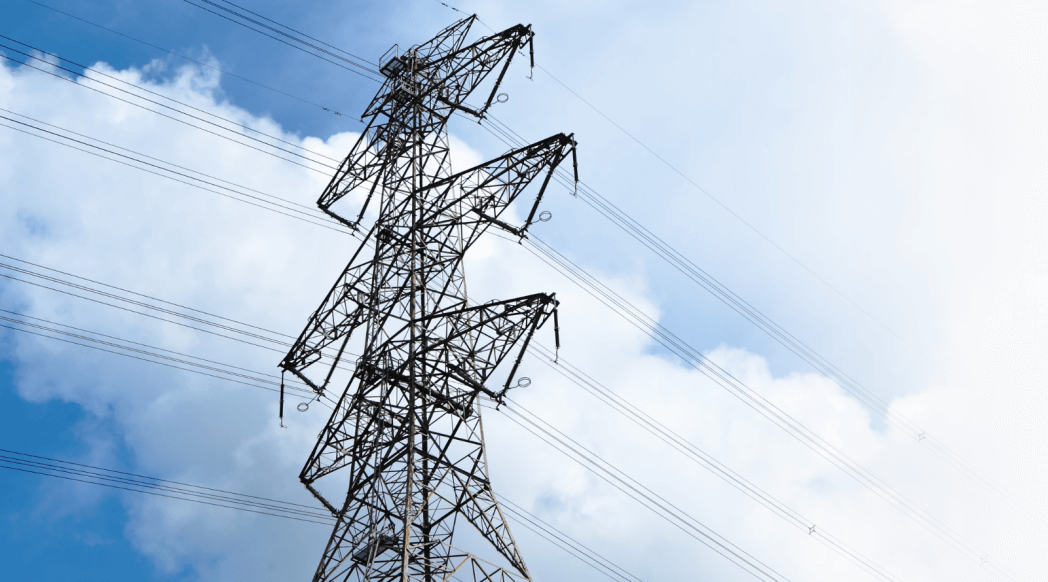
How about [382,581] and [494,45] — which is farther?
[494,45]

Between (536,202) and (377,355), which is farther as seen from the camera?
(536,202)

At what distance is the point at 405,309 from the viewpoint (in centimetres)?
2345

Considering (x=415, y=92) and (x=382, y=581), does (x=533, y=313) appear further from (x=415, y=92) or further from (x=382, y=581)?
(x=415, y=92)

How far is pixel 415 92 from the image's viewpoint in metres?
28.2

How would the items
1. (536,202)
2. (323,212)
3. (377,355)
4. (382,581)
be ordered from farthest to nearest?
(323,212) < (536,202) < (377,355) < (382,581)

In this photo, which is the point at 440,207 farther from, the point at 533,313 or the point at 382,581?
the point at 382,581

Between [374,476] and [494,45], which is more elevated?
[494,45]

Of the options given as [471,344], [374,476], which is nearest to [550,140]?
[471,344]

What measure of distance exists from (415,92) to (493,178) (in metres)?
6.88

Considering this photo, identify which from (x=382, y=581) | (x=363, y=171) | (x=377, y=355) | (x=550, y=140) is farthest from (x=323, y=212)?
(x=382, y=581)

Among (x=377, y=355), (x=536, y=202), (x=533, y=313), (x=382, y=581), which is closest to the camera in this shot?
(x=382, y=581)

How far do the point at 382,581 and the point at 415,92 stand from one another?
635 inches

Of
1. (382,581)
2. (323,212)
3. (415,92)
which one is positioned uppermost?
(415,92)

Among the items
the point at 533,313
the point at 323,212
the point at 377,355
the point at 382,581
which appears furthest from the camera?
the point at 323,212
